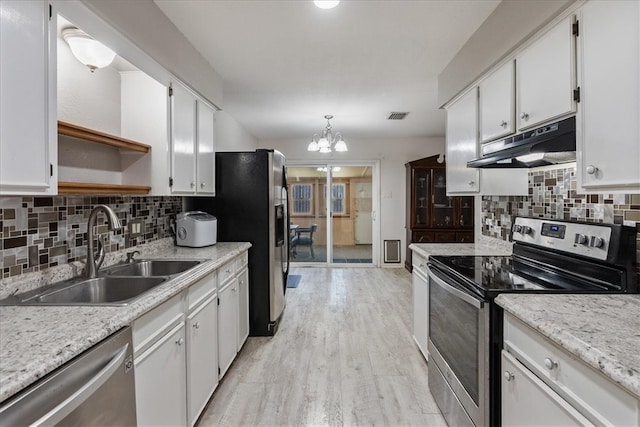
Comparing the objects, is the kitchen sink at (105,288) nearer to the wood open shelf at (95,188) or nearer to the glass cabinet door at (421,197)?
the wood open shelf at (95,188)

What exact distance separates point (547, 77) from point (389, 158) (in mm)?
4727

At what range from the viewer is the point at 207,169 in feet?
9.26

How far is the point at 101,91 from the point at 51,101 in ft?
3.19

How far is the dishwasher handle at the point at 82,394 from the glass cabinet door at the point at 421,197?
5.13m

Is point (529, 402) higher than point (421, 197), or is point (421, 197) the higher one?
point (421, 197)

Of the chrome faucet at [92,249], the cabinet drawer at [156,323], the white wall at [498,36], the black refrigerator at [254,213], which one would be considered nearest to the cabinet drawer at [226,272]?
the black refrigerator at [254,213]

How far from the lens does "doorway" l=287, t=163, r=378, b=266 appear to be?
20.8 ft

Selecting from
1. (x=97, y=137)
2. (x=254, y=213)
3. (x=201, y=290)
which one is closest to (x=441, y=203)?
(x=254, y=213)

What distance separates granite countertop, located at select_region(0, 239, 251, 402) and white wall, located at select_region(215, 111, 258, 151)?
9.02ft

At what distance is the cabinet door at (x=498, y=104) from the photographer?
1.89m

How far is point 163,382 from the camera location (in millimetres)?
1476

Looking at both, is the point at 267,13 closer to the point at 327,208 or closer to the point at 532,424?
the point at 532,424

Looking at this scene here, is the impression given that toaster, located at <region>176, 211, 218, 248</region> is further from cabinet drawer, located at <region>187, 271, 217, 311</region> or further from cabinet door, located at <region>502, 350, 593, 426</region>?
cabinet door, located at <region>502, 350, 593, 426</region>

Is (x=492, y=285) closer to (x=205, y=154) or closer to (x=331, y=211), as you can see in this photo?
(x=205, y=154)
